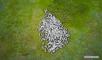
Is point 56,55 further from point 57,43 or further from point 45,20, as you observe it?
point 45,20

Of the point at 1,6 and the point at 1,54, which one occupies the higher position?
the point at 1,6

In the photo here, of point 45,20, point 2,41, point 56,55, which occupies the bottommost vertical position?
point 56,55

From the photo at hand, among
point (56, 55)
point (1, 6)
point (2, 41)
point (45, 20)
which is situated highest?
point (1, 6)

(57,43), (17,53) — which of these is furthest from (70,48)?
(17,53)

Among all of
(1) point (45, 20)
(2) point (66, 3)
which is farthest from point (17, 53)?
(2) point (66, 3)

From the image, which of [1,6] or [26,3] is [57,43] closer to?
[26,3]

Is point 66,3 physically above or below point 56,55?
above
